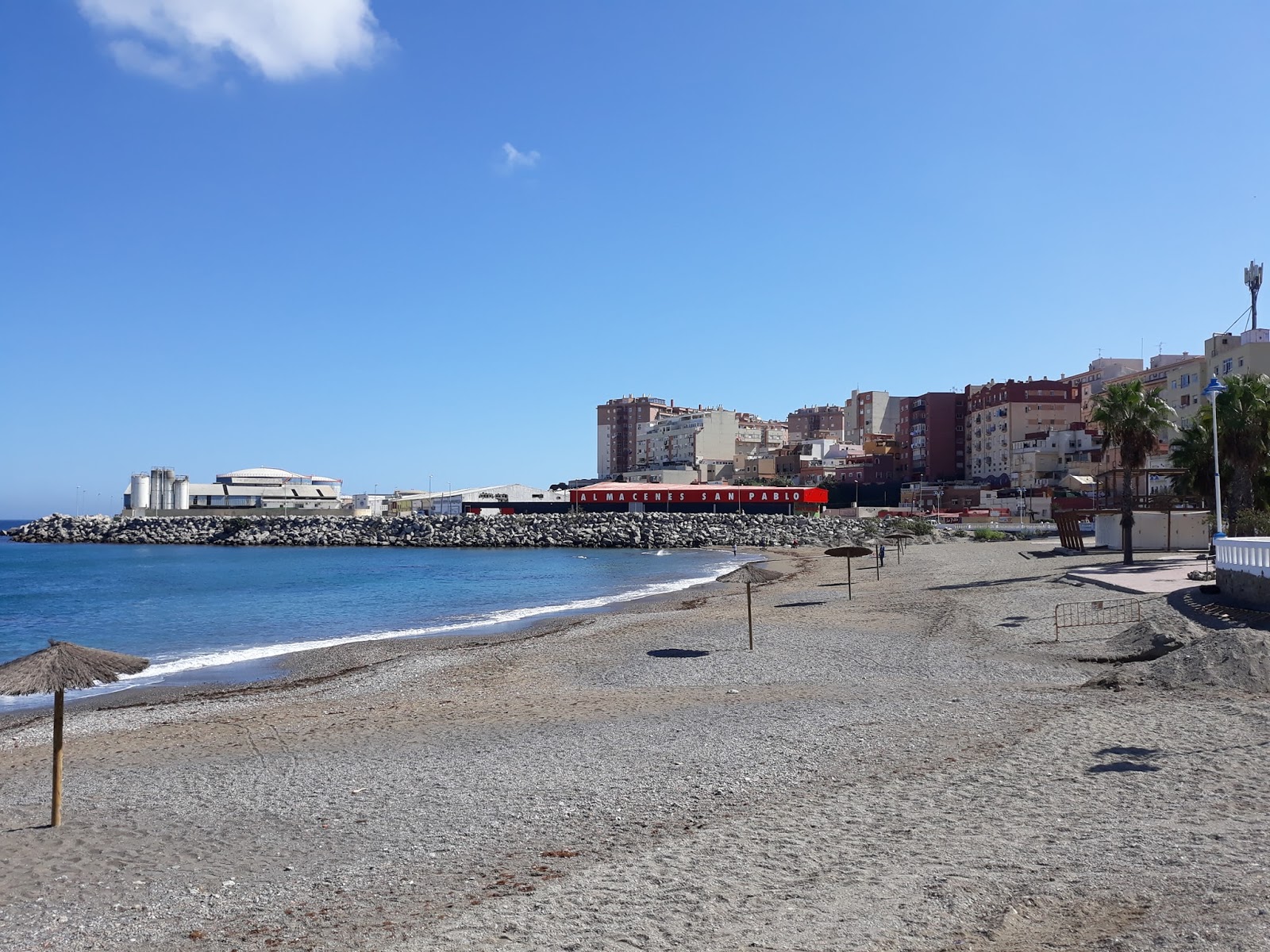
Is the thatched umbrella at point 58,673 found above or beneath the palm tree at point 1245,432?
beneath

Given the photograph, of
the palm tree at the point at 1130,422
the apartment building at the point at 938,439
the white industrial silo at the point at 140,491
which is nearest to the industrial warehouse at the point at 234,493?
the white industrial silo at the point at 140,491

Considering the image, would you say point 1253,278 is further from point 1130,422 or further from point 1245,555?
point 1245,555

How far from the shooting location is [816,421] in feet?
609

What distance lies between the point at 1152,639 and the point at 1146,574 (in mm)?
15658

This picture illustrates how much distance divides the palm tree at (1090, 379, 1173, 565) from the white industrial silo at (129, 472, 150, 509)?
4740 inches

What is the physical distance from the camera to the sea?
26.8 metres

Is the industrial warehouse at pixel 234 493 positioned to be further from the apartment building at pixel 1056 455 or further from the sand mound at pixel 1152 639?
the sand mound at pixel 1152 639

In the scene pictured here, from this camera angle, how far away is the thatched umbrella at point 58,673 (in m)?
10.3

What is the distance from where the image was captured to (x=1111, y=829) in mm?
8008

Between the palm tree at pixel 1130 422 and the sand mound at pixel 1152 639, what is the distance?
20.3 meters

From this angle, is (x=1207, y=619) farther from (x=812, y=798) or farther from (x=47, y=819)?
(x=47, y=819)

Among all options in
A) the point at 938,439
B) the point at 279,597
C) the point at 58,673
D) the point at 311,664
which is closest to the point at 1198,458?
the point at 311,664

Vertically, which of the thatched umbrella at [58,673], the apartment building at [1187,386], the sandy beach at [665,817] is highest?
the apartment building at [1187,386]

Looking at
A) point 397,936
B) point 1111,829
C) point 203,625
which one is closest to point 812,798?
point 1111,829
